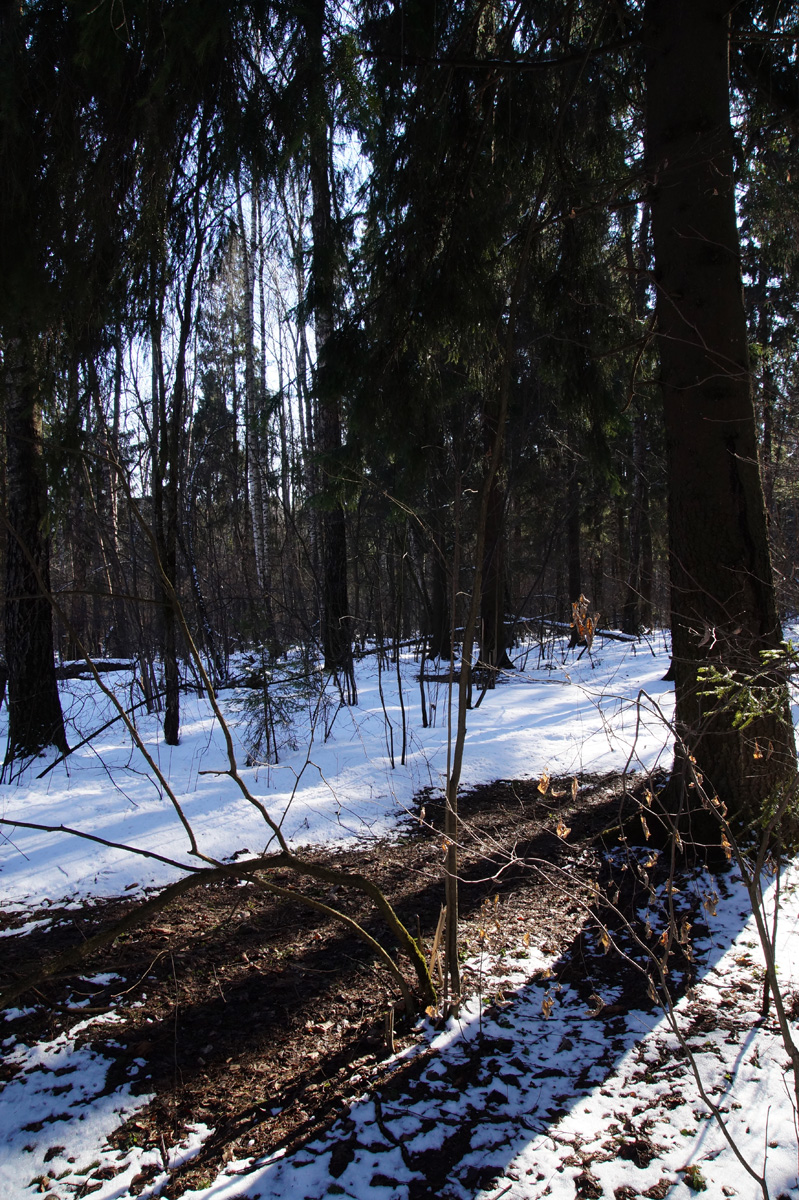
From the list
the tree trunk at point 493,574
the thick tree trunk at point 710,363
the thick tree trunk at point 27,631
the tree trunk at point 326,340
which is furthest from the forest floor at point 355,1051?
the tree trunk at point 493,574

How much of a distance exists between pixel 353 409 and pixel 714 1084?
3.99m

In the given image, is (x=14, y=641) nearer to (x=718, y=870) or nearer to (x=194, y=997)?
(x=194, y=997)

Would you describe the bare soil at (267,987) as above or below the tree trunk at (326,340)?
below

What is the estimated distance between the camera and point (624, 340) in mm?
4816

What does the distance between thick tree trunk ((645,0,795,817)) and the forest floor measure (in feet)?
4.18

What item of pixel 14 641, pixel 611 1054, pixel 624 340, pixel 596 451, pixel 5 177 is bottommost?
pixel 611 1054

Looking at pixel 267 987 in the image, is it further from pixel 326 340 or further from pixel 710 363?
pixel 326 340

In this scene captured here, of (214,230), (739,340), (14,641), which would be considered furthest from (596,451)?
(14,641)

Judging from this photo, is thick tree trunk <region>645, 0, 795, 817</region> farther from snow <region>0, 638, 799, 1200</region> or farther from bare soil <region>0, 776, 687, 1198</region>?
snow <region>0, 638, 799, 1200</region>

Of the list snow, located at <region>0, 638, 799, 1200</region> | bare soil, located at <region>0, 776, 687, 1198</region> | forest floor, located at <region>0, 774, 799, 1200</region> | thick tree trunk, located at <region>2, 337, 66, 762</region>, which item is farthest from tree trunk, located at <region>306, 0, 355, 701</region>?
snow, located at <region>0, 638, 799, 1200</region>

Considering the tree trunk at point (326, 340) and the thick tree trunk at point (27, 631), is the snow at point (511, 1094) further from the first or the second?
the tree trunk at point (326, 340)

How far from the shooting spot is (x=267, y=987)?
283 cm

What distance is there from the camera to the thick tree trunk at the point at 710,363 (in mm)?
3641

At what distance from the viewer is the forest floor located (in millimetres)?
1896
